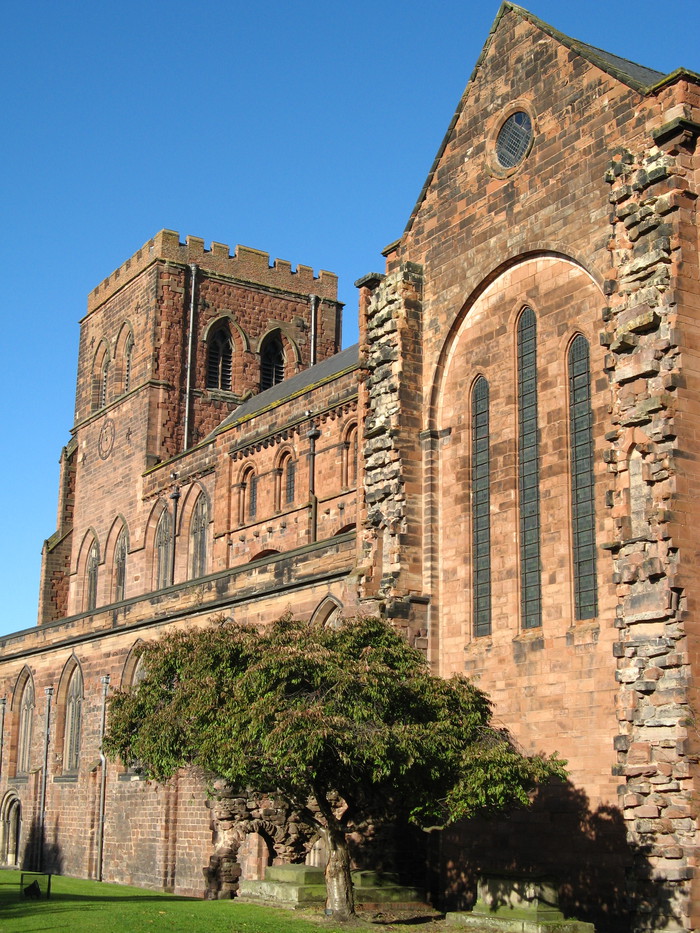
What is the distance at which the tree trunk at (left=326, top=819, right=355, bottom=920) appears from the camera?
20375mm

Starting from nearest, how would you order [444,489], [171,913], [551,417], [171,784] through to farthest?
1. [171,913]
2. [551,417]
3. [444,489]
4. [171,784]

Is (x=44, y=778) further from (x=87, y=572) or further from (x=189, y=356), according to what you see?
(x=189, y=356)

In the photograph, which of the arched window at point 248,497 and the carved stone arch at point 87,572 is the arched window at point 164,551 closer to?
the arched window at point 248,497

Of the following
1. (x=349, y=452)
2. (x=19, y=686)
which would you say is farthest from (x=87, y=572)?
(x=349, y=452)

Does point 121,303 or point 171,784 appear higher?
point 121,303

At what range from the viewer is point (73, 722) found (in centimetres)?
4325

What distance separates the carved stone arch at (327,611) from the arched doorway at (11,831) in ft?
70.4

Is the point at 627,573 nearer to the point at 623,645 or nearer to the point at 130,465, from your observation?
the point at 623,645

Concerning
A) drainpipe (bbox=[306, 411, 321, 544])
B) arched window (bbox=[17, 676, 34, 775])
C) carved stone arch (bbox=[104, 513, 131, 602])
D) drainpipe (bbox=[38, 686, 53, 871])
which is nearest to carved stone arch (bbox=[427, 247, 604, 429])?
drainpipe (bbox=[306, 411, 321, 544])

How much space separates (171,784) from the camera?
3278 centimetres

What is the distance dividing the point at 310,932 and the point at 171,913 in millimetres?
4340

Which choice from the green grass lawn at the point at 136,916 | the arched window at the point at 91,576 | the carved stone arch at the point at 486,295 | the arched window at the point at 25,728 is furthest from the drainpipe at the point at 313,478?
the arched window at the point at 91,576

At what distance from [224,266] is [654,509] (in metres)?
39.9

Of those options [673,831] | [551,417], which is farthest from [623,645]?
[551,417]
